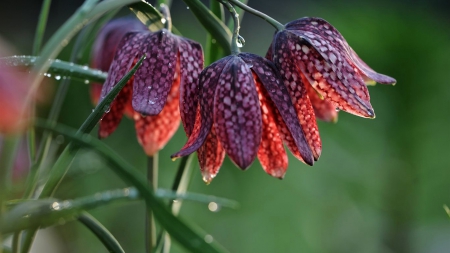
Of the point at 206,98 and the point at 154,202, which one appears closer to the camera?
the point at 154,202

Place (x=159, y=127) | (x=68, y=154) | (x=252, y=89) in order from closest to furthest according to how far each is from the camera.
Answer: (x=68, y=154), (x=252, y=89), (x=159, y=127)

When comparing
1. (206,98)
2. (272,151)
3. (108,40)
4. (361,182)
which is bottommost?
(361,182)

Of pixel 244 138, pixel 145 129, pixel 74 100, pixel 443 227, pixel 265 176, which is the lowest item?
pixel 443 227

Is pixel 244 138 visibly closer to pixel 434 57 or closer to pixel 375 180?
pixel 375 180

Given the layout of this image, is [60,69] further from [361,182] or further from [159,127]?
[361,182]

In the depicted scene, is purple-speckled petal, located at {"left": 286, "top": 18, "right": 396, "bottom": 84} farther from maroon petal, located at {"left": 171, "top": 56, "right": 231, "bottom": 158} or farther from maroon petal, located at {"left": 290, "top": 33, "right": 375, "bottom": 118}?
maroon petal, located at {"left": 171, "top": 56, "right": 231, "bottom": 158}

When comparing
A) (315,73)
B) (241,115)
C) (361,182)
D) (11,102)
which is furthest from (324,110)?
(361,182)

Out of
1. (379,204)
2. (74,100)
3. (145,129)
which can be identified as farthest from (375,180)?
(145,129)
